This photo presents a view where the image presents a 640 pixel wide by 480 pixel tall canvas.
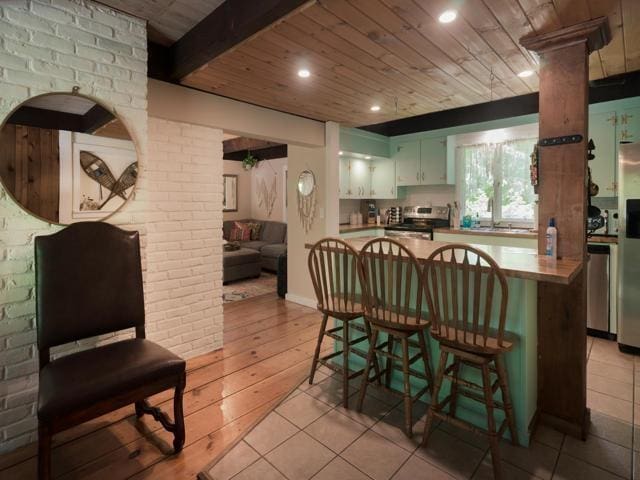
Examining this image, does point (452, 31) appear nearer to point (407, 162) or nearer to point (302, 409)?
point (302, 409)

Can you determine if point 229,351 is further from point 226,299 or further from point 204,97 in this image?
point 204,97

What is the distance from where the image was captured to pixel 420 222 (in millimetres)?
5188

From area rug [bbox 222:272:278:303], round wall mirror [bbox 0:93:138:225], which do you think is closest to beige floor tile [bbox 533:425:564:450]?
round wall mirror [bbox 0:93:138:225]

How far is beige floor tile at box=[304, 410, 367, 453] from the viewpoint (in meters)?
1.95

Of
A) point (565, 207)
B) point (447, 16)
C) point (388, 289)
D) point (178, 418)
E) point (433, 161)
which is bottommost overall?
point (178, 418)

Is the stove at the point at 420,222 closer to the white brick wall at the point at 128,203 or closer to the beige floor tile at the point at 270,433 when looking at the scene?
the white brick wall at the point at 128,203

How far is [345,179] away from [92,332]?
389 centimetres

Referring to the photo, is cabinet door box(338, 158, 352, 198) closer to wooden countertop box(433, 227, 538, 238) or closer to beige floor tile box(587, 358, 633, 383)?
wooden countertop box(433, 227, 538, 238)

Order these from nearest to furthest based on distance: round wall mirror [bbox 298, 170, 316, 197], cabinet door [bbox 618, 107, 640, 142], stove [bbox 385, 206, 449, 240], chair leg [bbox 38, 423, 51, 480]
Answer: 1. chair leg [bbox 38, 423, 51, 480]
2. cabinet door [bbox 618, 107, 640, 142]
3. round wall mirror [bbox 298, 170, 316, 197]
4. stove [bbox 385, 206, 449, 240]

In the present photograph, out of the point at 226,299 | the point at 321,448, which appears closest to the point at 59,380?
the point at 321,448

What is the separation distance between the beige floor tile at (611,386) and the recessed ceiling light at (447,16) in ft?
8.55

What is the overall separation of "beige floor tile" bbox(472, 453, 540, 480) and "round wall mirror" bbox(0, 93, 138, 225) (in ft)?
8.04

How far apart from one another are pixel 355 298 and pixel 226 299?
2729 mm

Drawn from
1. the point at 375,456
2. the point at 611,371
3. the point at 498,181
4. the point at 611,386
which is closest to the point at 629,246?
the point at 611,371
